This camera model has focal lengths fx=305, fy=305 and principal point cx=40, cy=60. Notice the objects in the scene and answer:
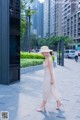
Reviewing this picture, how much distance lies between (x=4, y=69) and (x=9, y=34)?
1.19 m

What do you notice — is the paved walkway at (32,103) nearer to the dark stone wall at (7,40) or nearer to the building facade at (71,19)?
the dark stone wall at (7,40)

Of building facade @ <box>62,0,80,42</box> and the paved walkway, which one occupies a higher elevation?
building facade @ <box>62,0,80,42</box>

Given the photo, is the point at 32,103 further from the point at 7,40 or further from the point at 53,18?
the point at 53,18

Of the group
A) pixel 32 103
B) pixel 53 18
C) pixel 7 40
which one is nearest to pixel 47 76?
pixel 32 103

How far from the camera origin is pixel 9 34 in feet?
33.6

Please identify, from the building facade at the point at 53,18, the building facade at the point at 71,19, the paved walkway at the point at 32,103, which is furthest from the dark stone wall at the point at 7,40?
the building facade at the point at 53,18

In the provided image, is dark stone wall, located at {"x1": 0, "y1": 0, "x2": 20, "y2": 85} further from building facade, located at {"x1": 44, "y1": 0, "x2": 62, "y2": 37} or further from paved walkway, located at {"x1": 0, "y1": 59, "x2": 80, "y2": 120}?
building facade, located at {"x1": 44, "y1": 0, "x2": 62, "y2": 37}

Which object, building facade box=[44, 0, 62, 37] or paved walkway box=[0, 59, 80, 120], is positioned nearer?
paved walkway box=[0, 59, 80, 120]

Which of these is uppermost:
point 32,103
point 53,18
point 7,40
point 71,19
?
point 53,18

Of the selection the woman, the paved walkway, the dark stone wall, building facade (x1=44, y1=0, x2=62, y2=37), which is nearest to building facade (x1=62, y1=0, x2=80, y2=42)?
building facade (x1=44, y1=0, x2=62, y2=37)

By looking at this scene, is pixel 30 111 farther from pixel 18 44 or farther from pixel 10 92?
pixel 18 44

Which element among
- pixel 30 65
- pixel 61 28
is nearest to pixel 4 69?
pixel 30 65

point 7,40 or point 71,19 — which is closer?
point 7,40

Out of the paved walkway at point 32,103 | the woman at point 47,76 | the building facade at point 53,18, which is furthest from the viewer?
the building facade at point 53,18
